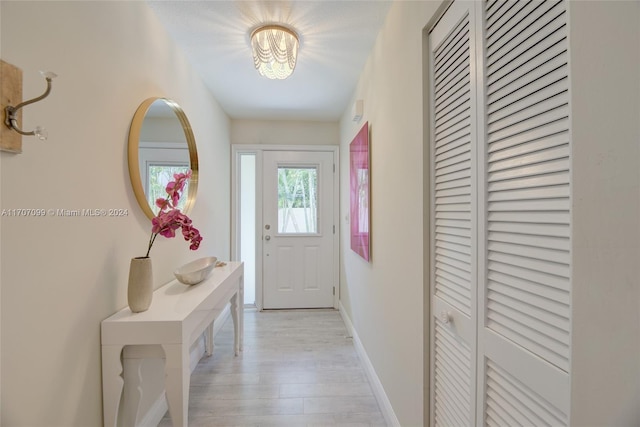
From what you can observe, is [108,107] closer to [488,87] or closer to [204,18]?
[204,18]

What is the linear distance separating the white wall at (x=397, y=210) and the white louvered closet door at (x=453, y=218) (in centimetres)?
7

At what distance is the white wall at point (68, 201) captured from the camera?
0.85 meters

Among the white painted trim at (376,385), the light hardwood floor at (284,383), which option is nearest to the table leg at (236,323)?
the light hardwood floor at (284,383)

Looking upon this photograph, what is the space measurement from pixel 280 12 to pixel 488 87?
4.29ft

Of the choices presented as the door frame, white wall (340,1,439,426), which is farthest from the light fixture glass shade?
the door frame

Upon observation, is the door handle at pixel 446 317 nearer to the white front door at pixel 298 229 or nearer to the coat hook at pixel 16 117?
the coat hook at pixel 16 117

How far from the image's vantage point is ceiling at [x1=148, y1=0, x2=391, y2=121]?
158 cm

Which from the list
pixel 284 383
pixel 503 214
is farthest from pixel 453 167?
pixel 284 383

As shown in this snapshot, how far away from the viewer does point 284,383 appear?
6.65ft

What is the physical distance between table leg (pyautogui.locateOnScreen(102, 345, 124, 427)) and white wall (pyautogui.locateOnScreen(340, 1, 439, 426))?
4.26 feet

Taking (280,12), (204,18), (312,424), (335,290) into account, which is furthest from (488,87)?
(335,290)

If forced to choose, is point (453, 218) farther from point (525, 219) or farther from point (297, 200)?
point (297, 200)

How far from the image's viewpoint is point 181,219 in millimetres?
1420

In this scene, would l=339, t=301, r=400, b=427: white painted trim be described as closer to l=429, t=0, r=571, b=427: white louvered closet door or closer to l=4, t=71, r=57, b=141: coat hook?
l=429, t=0, r=571, b=427: white louvered closet door
